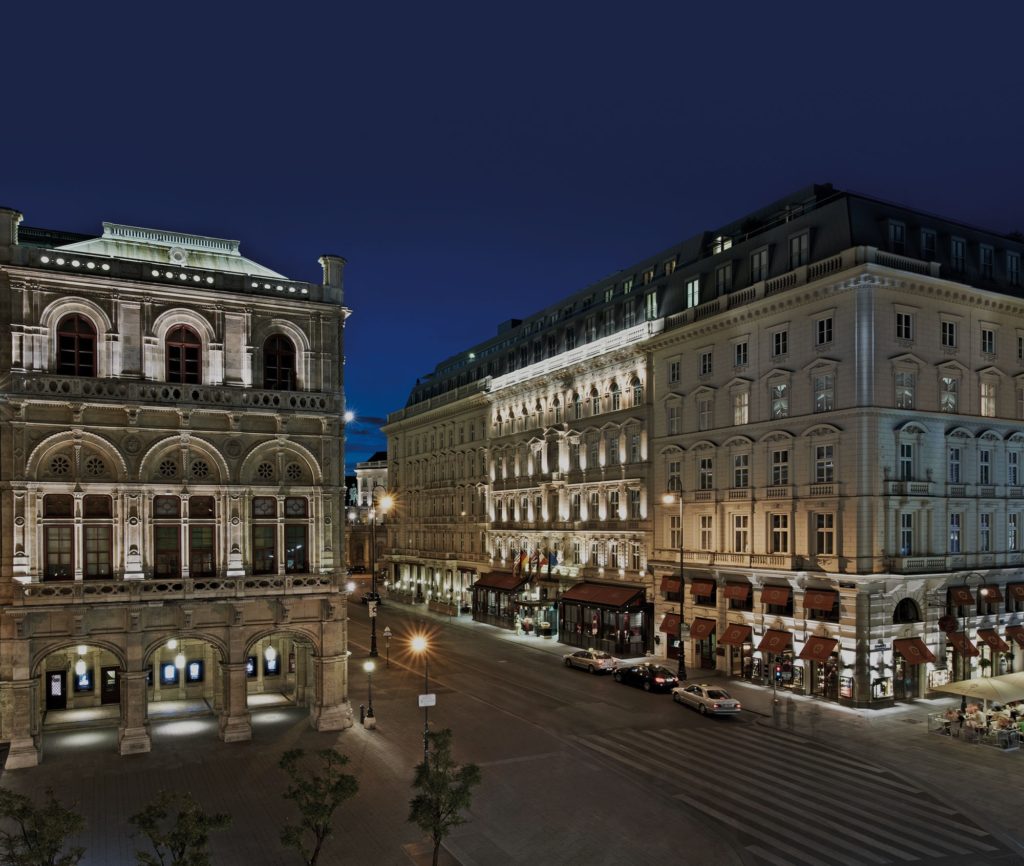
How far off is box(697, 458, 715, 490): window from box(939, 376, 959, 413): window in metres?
13.7

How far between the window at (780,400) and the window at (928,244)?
1074cm

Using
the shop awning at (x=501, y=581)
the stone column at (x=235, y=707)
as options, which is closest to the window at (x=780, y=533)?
the shop awning at (x=501, y=581)

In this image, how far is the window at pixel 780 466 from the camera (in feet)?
165

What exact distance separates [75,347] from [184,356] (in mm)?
4389

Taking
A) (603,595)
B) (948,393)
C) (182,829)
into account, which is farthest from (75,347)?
(948,393)

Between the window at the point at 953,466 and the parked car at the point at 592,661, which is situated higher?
the window at the point at 953,466

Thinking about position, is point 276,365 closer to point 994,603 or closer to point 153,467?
point 153,467

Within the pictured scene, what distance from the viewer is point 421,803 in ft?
71.5

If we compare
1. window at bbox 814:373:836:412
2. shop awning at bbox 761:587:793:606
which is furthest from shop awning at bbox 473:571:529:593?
window at bbox 814:373:836:412

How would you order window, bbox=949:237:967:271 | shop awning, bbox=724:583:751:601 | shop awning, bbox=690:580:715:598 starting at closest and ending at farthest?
window, bbox=949:237:967:271 < shop awning, bbox=724:583:751:601 < shop awning, bbox=690:580:715:598

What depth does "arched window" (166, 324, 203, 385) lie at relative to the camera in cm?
3912

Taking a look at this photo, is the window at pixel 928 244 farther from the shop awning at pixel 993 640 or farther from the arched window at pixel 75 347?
the arched window at pixel 75 347

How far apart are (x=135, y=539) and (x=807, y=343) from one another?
3606cm

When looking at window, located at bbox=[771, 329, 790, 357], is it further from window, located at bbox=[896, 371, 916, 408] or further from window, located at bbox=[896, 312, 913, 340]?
window, located at bbox=[896, 371, 916, 408]
